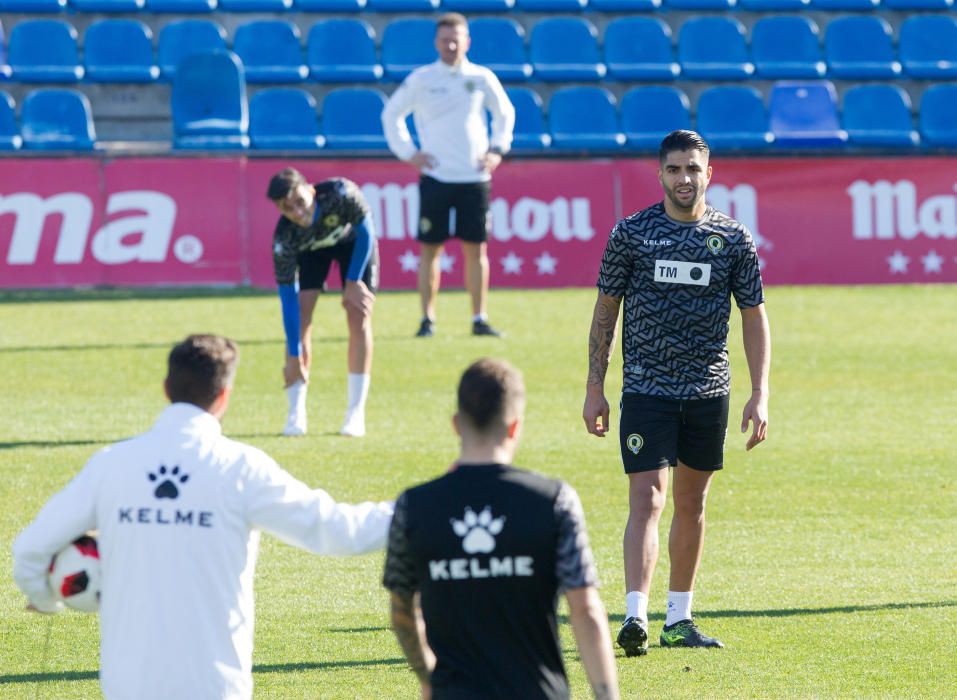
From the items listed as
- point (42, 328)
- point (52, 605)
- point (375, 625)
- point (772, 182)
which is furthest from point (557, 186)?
point (52, 605)

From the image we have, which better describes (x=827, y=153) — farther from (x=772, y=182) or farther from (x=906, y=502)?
(x=906, y=502)

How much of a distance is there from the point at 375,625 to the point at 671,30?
1684 cm

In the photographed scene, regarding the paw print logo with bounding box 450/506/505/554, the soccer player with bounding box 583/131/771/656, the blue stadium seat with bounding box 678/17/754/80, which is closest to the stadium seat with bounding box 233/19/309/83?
the blue stadium seat with bounding box 678/17/754/80

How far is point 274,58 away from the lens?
2175cm

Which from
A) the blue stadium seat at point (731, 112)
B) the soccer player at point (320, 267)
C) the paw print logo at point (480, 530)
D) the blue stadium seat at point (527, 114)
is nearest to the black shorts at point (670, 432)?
the paw print logo at point (480, 530)

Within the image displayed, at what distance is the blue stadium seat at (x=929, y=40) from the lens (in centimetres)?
2333

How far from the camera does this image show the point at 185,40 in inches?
844

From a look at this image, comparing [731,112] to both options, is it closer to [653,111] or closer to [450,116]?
[653,111]

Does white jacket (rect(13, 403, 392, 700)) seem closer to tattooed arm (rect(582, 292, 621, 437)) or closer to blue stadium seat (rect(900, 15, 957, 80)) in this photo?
tattooed arm (rect(582, 292, 621, 437))

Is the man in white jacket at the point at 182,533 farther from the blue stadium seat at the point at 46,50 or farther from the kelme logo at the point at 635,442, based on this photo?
the blue stadium seat at the point at 46,50

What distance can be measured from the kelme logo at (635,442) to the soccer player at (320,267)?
456cm

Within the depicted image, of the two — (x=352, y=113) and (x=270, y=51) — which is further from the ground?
(x=270, y=51)

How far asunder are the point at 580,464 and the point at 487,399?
7.12 m

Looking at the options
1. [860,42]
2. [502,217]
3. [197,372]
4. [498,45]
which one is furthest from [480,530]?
[860,42]
